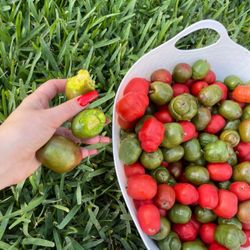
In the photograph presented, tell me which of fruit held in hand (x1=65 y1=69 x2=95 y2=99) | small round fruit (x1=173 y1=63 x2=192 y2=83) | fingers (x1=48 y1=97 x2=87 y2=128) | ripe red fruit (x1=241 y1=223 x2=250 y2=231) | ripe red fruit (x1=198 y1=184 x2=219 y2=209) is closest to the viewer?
fingers (x1=48 y1=97 x2=87 y2=128)

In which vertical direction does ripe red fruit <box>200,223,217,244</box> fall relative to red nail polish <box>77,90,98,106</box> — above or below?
below

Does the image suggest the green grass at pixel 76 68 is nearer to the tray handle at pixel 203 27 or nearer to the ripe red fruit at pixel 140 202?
the ripe red fruit at pixel 140 202

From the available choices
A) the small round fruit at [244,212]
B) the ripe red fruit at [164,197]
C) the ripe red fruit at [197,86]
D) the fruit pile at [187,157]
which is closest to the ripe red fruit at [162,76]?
the fruit pile at [187,157]

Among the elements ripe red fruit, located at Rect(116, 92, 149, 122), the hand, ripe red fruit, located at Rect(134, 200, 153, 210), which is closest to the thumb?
the hand

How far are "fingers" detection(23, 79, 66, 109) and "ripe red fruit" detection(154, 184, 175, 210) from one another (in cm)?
60

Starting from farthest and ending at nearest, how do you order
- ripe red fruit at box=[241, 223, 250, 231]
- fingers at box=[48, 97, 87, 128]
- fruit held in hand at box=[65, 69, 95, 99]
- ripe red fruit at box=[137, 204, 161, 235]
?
ripe red fruit at box=[241, 223, 250, 231] → ripe red fruit at box=[137, 204, 161, 235] → fruit held in hand at box=[65, 69, 95, 99] → fingers at box=[48, 97, 87, 128]

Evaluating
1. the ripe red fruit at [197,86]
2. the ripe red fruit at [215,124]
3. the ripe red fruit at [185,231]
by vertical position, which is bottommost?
the ripe red fruit at [185,231]

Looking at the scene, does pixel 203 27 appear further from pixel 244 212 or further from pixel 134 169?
pixel 244 212

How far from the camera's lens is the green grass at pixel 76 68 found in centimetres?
181

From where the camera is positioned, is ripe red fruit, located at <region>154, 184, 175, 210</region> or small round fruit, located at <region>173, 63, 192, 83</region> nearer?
ripe red fruit, located at <region>154, 184, 175, 210</region>

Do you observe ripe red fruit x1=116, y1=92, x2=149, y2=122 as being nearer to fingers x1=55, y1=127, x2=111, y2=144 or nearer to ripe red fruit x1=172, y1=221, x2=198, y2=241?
fingers x1=55, y1=127, x2=111, y2=144

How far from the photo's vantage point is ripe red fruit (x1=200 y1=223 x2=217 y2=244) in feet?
6.10

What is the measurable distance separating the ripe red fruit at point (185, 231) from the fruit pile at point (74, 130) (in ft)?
1.90

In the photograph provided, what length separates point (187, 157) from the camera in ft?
6.28
